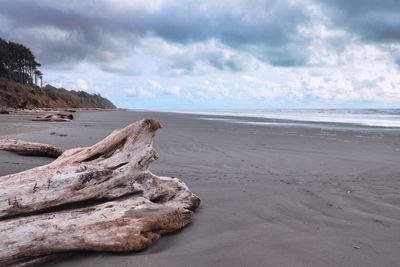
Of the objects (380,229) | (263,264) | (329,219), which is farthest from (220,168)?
(263,264)

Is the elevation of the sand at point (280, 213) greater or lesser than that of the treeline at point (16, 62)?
lesser

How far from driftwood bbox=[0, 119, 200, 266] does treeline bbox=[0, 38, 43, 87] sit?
73.6 meters

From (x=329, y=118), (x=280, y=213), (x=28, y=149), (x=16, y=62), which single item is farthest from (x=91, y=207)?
(x=16, y=62)

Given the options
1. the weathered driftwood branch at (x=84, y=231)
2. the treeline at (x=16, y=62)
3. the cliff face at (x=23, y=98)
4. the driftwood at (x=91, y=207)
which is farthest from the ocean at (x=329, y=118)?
the treeline at (x=16, y=62)

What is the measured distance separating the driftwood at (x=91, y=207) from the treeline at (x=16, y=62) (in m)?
73.6

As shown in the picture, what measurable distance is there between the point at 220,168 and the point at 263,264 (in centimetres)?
454

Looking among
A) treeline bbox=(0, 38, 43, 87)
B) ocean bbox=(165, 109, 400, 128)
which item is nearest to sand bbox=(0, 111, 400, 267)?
ocean bbox=(165, 109, 400, 128)

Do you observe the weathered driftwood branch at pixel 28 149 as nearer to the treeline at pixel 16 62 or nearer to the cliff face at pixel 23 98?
the cliff face at pixel 23 98

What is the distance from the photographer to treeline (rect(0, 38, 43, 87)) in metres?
69.4

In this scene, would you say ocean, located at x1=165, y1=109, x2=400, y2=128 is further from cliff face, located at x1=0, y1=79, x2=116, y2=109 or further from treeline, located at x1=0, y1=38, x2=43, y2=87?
treeline, located at x1=0, y1=38, x2=43, y2=87

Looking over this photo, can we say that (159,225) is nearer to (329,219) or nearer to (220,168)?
(329,219)

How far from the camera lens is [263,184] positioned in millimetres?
6281

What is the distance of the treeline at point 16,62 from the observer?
2731 inches

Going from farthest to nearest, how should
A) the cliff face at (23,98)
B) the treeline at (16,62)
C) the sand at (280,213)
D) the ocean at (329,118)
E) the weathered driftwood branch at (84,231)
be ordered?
the treeline at (16,62)
the cliff face at (23,98)
the ocean at (329,118)
the sand at (280,213)
the weathered driftwood branch at (84,231)
